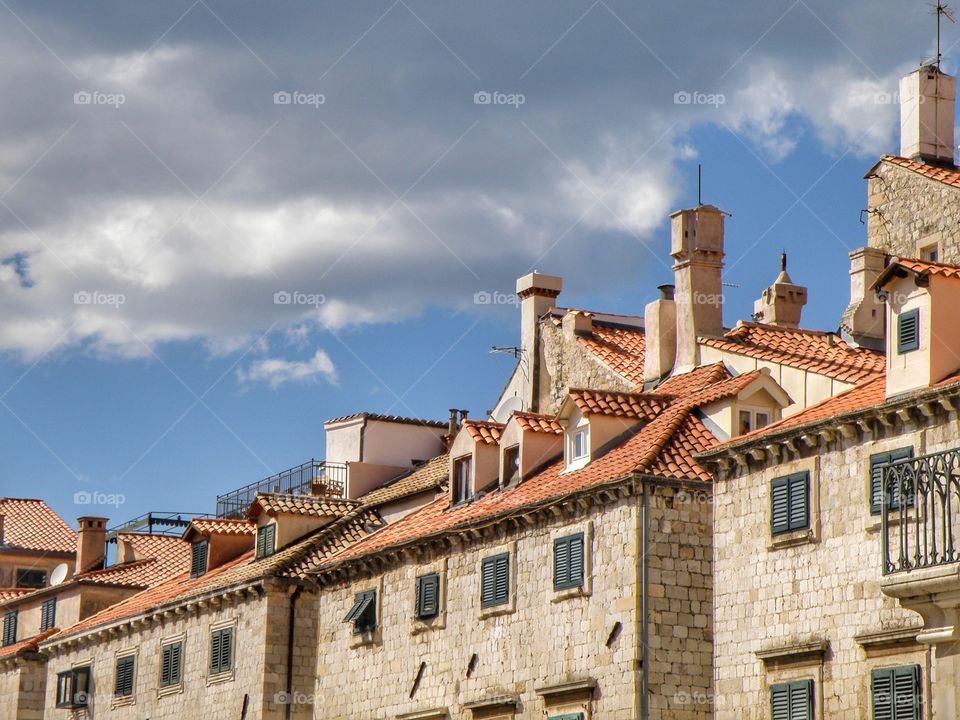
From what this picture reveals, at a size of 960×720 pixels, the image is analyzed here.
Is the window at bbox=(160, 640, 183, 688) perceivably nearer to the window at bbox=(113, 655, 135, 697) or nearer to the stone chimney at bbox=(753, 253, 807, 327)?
the window at bbox=(113, 655, 135, 697)

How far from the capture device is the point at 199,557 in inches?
2024

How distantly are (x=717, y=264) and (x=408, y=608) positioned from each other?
34.0 feet

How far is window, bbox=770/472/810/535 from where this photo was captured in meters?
29.5

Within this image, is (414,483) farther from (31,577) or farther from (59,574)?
(31,577)

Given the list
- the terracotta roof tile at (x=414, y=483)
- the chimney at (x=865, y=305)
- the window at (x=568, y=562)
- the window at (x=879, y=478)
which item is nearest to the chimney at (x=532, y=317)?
the terracotta roof tile at (x=414, y=483)

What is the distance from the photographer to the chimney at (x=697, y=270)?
4094cm

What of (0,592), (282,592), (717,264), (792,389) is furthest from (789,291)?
(0,592)

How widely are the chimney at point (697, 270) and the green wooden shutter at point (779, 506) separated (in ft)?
35.2

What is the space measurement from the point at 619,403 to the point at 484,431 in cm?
432

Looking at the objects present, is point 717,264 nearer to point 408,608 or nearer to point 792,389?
point 792,389

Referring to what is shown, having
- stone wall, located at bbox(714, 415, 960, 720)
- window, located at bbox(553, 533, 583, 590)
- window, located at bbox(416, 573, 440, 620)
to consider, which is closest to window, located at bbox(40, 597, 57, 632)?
window, located at bbox(416, 573, 440, 620)

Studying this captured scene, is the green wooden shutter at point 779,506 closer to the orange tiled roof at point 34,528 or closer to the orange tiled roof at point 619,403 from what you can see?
the orange tiled roof at point 619,403

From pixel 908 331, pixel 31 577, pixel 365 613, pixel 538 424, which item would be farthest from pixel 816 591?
pixel 31 577

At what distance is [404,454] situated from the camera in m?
51.2
